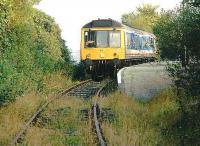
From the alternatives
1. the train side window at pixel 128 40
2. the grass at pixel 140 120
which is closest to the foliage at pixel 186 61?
the grass at pixel 140 120

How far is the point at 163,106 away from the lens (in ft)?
49.6

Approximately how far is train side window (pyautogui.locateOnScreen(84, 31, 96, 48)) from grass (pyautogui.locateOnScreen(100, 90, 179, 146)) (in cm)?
1156

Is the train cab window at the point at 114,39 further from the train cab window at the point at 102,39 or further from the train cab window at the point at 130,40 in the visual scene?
the train cab window at the point at 130,40

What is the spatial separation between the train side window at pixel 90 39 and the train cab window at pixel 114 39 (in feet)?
2.92

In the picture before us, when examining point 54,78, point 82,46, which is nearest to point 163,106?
point 54,78

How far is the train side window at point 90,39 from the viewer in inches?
1170

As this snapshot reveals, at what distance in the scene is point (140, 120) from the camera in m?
13.6

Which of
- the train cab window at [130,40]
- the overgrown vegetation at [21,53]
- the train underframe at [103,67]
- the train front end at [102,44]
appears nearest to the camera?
the overgrown vegetation at [21,53]

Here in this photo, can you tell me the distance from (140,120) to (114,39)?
1637 cm

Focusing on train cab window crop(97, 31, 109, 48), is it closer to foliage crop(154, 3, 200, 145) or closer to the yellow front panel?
the yellow front panel

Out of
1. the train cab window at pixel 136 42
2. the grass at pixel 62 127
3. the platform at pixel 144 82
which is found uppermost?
the train cab window at pixel 136 42

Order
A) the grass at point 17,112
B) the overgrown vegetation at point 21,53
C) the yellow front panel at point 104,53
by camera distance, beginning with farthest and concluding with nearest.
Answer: the yellow front panel at point 104,53
the overgrown vegetation at point 21,53
the grass at point 17,112

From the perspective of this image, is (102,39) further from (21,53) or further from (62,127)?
(62,127)

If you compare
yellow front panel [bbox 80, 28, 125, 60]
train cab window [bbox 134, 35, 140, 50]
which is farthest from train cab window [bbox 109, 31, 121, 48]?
train cab window [bbox 134, 35, 140, 50]
